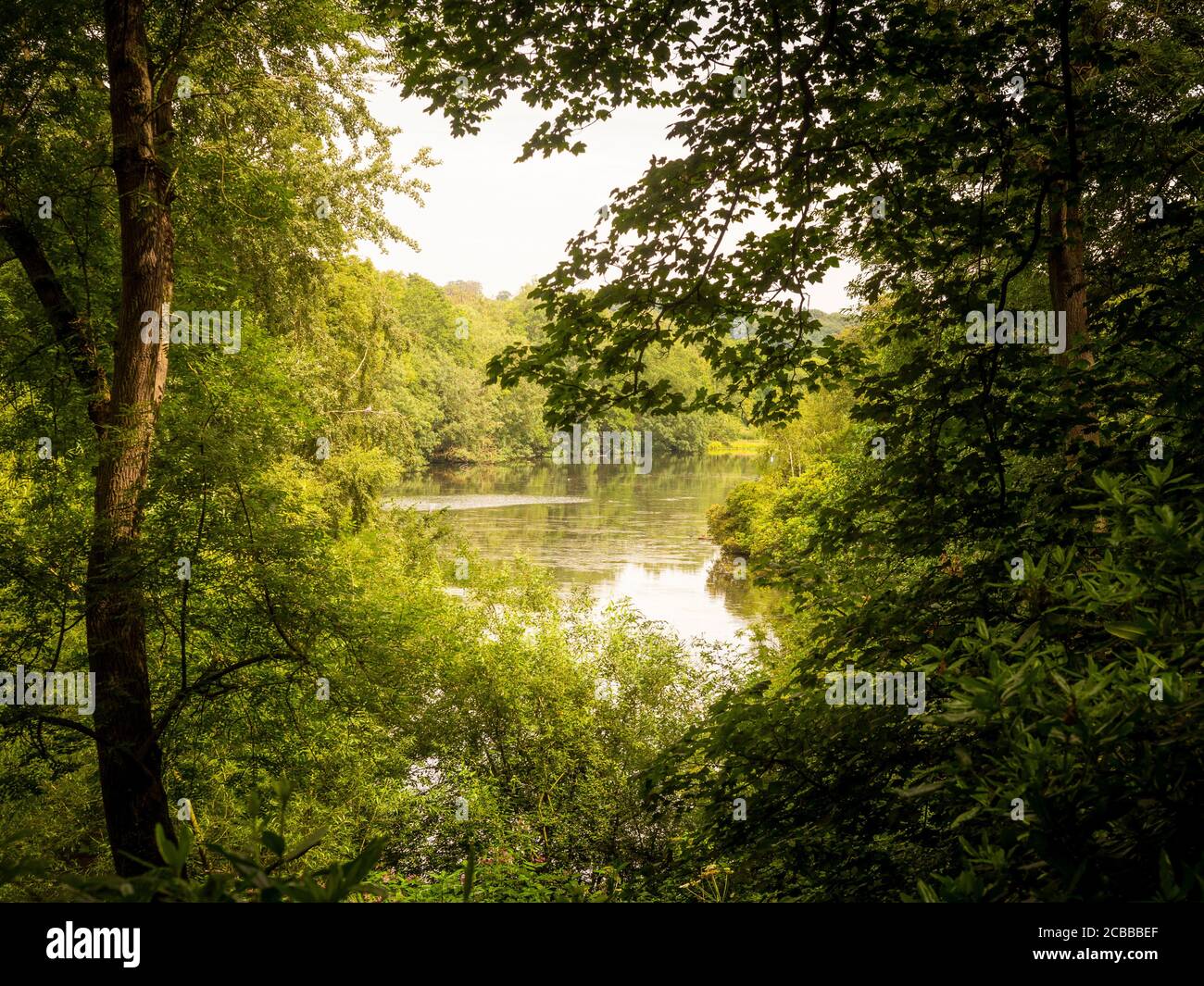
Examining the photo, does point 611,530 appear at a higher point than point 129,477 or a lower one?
lower

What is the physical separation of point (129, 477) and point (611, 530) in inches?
1358

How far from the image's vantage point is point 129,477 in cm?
615

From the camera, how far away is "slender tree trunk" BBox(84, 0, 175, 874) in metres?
5.88

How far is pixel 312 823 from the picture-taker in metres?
12.8

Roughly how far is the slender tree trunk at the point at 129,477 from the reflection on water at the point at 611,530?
647 inches

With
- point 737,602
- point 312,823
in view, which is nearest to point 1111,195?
point 312,823

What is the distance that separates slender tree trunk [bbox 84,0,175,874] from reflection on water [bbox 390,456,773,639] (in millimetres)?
16445

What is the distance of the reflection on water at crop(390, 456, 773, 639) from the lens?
2945 centimetres

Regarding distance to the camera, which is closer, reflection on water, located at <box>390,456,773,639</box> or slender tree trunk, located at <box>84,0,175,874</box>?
slender tree trunk, located at <box>84,0,175,874</box>

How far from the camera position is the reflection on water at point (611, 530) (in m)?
29.5

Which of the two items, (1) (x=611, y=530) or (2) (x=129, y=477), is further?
(1) (x=611, y=530)

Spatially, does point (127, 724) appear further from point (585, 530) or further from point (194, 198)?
point (585, 530)

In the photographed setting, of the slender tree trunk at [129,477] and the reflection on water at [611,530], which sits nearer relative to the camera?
the slender tree trunk at [129,477]
